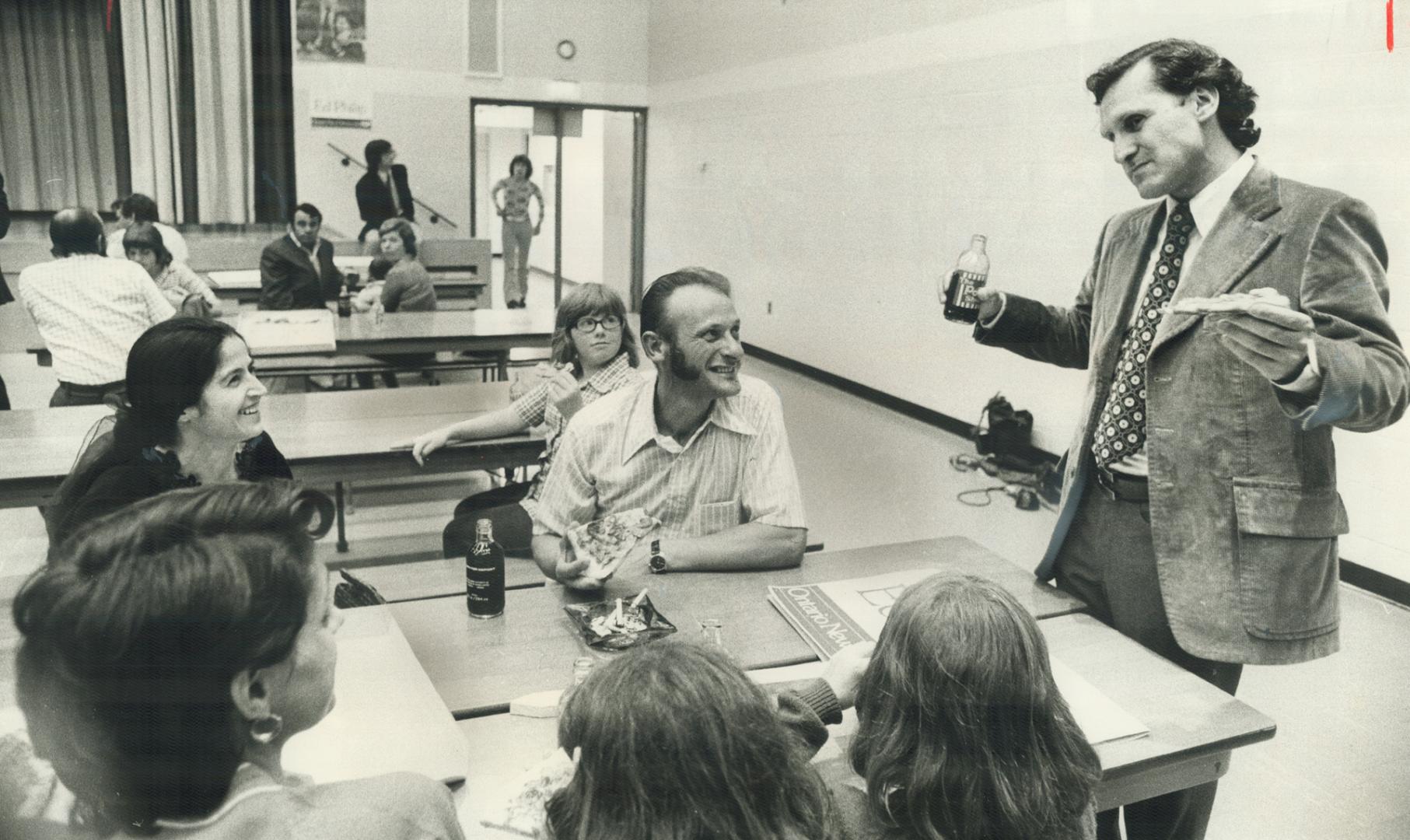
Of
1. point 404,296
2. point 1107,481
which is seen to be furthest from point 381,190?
point 1107,481

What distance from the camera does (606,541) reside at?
Result: 2.05 meters

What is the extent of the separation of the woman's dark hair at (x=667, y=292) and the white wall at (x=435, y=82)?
9165 millimetres

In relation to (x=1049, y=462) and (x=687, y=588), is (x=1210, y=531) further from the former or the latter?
(x=1049, y=462)

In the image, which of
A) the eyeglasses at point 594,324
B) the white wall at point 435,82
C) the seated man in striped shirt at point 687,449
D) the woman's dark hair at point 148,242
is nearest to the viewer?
the seated man in striped shirt at point 687,449

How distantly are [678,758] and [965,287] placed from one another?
1427 mm

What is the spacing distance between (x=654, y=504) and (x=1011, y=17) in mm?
4649

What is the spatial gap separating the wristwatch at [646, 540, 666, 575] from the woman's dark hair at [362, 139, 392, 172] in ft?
29.6

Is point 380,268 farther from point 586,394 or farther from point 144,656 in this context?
point 144,656

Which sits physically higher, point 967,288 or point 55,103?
point 55,103

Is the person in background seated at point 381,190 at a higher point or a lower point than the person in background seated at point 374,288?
higher

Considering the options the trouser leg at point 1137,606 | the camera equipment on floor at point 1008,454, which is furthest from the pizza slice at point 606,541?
the camera equipment on floor at point 1008,454

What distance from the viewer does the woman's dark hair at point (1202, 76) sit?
1872mm

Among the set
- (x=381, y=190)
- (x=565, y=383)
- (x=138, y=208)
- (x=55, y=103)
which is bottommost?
(x=565, y=383)

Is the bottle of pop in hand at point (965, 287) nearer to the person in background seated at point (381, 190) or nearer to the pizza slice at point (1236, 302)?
the pizza slice at point (1236, 302)
